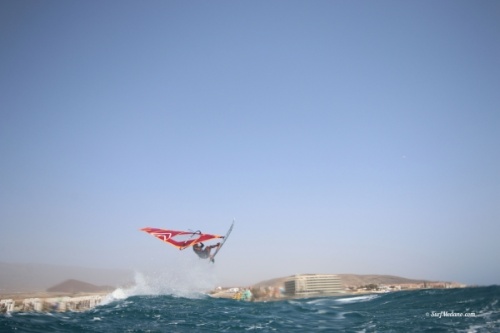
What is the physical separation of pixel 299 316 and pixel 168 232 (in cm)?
1307

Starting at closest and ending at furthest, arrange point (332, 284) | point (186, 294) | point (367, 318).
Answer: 1. point (367, 318)
2. point (186, 294)
3. point (332, 284)

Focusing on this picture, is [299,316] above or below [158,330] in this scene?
below

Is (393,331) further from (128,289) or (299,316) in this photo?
(128,289)

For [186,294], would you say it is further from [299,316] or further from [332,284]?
[332,284]

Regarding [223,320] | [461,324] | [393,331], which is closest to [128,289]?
[223,320]

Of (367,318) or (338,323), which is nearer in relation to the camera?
(338,323)

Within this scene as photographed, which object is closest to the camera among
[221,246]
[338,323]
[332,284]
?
[338,323]

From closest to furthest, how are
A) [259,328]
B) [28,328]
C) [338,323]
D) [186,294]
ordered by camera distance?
[28,328], [259,328], [338,323], [186,294]

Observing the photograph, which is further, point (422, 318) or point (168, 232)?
point (168, 232)

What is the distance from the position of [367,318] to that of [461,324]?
5750mm

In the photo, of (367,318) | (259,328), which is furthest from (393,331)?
(259,328)

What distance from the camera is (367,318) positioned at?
20219mm

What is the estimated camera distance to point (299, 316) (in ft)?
68.9

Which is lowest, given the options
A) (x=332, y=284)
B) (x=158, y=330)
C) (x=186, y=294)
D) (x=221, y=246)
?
(x=332, y=284)
